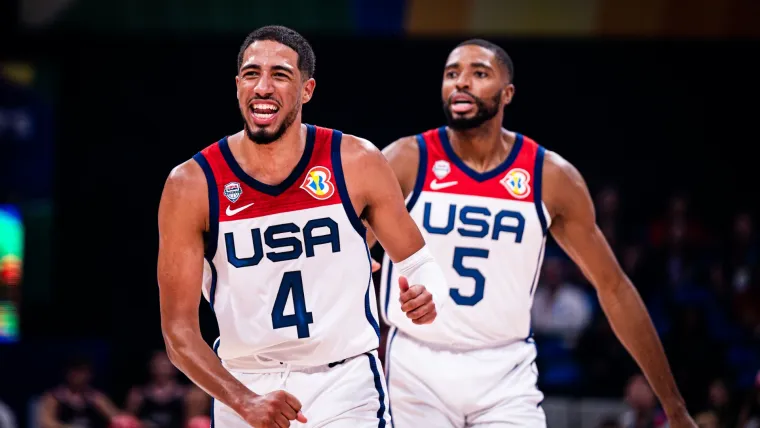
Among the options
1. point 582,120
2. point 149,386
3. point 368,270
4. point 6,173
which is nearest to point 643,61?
point 582,120

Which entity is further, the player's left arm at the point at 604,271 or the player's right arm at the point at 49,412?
the player's right arm at the point at 49,412

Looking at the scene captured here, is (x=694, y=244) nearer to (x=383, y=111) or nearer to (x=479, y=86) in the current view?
(x=383, y=111)

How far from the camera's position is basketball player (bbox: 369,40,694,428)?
5016 mm

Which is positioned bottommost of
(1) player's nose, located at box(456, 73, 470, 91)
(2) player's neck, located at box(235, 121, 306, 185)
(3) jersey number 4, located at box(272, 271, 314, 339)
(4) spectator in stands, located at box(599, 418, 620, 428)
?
(4) spectator in stands, located at box(599, 418, 620, 428)

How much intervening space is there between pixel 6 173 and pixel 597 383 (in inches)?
263

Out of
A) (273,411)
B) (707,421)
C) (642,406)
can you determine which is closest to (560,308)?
(642,406)

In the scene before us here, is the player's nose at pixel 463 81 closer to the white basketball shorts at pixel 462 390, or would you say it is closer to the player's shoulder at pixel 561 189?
the player's shoulder at pixel 561 189

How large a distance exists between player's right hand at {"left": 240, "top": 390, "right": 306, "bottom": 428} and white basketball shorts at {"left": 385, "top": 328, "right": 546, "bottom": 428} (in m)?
1.41

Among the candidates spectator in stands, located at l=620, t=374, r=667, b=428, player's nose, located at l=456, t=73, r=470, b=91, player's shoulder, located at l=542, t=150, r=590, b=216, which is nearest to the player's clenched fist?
player's shoulder, located at l=542, t=150, r=590, b=216

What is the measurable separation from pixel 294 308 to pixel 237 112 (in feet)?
25.9

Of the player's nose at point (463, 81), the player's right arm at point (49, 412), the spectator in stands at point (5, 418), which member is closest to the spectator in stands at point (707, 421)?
the player's nose at point (463, 81)

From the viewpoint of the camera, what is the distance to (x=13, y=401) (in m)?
10.9

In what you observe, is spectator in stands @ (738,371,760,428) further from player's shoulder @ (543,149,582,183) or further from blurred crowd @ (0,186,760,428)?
player's shoulder @ (543,149,582,183)

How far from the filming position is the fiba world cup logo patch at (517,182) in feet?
17.3
